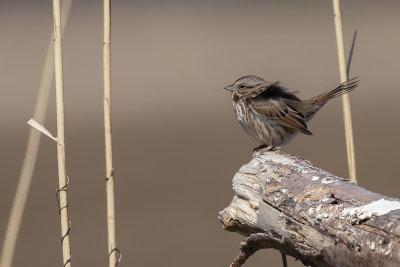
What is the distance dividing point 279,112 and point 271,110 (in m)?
0.05

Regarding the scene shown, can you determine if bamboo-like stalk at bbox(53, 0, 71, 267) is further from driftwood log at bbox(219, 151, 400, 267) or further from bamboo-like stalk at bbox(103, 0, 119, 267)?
driftwood log at bbox(219, 151, 400, 267)

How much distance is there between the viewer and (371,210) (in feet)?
9.11

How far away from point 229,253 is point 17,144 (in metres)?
3.72

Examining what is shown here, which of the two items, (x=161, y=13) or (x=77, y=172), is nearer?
(x=77, y=172)

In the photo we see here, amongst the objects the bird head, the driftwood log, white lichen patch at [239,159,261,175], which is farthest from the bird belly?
white lichen patch at [239,159,261,175]

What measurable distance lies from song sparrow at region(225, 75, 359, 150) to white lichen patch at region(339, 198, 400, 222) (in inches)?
84.7

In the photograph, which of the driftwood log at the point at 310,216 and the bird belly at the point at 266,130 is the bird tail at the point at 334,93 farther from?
the driftwood log at the point at 310,216

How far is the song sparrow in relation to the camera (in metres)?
5.12

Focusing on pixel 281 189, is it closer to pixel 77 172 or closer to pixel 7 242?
pixel 7 242

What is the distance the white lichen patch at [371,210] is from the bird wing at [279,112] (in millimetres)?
2247

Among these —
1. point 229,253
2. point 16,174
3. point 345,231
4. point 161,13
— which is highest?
point 161,13

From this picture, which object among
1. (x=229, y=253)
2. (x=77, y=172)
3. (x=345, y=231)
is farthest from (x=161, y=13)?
(x=345, y=231)

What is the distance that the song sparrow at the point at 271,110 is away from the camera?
5125mm

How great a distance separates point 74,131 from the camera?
36.1 ft
